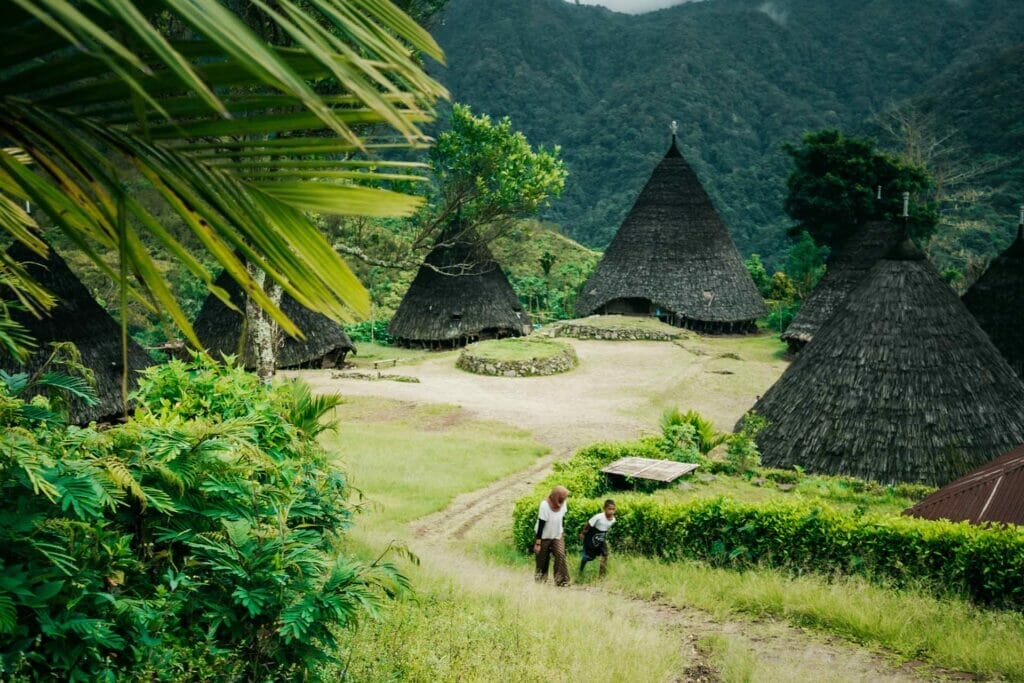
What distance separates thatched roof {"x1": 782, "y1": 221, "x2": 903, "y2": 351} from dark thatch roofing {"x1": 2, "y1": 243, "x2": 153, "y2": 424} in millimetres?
18566

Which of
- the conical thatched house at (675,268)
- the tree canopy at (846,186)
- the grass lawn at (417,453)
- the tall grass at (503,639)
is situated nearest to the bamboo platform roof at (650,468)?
the grass lawn at (417,453)

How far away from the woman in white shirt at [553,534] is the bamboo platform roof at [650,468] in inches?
127

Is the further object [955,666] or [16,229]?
[955,666]

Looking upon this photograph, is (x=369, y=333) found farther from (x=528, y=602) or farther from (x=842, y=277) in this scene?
(x=528, y=602)

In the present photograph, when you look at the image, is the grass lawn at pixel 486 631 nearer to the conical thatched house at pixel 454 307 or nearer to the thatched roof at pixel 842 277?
the conical thatched house at pixel 454 307

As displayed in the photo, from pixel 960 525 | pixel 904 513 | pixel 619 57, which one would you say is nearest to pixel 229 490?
pixel 960 525

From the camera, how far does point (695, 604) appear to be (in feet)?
22.7

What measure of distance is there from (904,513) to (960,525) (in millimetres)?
1022

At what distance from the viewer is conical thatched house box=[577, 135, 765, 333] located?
30.2 meters

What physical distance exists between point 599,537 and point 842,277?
19190 millimetres

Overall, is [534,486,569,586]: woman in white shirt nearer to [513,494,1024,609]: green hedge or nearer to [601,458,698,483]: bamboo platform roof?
[513,494,1024,609]: green hedge

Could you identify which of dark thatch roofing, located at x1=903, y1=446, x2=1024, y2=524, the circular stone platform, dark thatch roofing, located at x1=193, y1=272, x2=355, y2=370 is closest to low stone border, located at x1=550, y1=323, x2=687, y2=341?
the circular stone platform

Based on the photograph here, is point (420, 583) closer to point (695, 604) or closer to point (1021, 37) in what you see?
point (695, 604)

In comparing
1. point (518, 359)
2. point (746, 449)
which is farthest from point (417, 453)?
point (518, 359)
